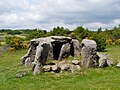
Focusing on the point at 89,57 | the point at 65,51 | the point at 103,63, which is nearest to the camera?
the point at 89,57

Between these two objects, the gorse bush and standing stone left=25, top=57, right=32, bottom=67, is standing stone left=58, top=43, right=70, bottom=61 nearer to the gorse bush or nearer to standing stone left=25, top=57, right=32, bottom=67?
standing stone left=25, top=57, right=32, bottom=67

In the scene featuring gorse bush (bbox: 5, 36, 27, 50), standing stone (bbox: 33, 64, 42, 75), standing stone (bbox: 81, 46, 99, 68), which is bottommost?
gorse bush (bbox: 5, 36, 27, 50)

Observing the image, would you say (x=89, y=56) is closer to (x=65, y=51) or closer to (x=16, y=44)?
(x=65, y=51)

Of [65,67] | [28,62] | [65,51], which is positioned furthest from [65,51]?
[65,67]

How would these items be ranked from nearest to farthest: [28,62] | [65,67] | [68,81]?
[68,81] < [65,67] < [28,62]

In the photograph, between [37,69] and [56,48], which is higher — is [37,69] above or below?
below

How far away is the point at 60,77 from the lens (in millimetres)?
23812

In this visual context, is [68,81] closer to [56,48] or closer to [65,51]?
[65,51]

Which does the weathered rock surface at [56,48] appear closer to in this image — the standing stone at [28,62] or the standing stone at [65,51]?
the standing stone at [65,51]

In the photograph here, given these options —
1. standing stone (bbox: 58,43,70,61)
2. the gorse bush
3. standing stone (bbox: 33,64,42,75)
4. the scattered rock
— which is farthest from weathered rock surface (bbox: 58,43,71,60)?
the gorse bush

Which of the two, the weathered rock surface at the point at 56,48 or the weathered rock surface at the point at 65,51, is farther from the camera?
the weathered rock surface at the point at 56,48

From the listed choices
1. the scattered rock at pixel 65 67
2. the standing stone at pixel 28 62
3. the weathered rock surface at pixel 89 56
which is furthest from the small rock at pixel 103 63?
the standing stone at pixel 28 62

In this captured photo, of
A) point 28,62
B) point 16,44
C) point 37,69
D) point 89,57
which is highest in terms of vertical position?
point 89,57

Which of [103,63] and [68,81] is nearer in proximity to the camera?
[68,81]
